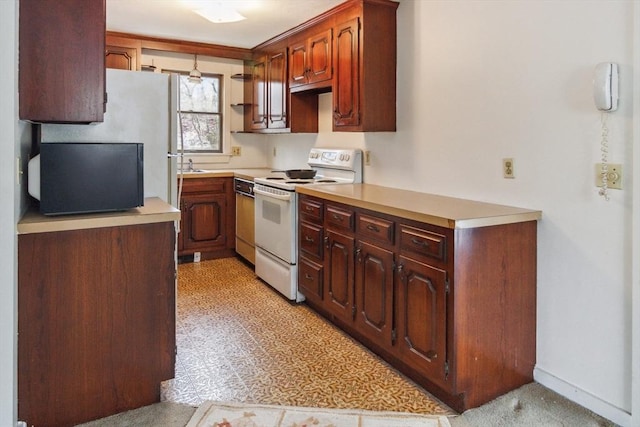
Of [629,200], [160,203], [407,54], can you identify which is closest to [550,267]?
[629,200]

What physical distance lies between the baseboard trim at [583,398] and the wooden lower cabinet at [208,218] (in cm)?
343

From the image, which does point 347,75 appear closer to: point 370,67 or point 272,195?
point 370,67

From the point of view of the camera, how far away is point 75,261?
1962 millimetres

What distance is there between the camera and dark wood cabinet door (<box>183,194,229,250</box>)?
15.7 ft

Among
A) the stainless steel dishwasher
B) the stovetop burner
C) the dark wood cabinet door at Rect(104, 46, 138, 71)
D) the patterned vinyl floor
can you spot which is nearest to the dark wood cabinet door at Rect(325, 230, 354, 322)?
the patterned vinyl floor

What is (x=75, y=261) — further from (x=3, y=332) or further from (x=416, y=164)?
(x=416, y=164)

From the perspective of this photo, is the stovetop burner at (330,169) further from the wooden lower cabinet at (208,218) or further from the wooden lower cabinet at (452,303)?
the wooden lower cabinet at (452,303)

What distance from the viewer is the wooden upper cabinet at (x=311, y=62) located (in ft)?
12.1

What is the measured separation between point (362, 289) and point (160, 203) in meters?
1.25

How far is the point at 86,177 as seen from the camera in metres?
2.02

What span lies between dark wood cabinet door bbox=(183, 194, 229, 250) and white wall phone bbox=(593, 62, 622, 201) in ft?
12.1

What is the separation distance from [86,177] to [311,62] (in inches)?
93.8

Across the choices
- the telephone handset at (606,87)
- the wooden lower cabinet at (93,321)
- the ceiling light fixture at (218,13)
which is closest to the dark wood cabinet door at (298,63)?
the ceiling light fixture at (218,13)

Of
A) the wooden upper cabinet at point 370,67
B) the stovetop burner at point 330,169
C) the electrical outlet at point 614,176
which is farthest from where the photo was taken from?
the stovetop burner at point 330,169
